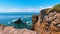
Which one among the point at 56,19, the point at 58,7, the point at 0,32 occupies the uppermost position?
the point at 58,7

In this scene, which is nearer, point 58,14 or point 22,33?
point 58,14

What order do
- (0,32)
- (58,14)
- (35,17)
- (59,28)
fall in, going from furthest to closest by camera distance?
1. (35,17)
2. (0,32)
3. (58,14)
4. (59,28)

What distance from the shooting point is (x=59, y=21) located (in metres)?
9.49

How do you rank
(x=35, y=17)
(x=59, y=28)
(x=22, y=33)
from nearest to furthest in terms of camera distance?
(x=59, y=28), (x=22, y=33), (x=35, y=17)

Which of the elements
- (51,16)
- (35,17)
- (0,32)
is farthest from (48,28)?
(35,17)

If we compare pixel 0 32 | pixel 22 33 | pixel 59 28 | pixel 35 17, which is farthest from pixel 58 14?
pixel 35 17

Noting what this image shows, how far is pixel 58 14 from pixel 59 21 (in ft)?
2.40

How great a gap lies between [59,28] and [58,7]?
6.84 ft

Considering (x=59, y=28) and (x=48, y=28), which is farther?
(x=48, y=28)

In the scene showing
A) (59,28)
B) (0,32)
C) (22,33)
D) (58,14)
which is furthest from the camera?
(0,32)

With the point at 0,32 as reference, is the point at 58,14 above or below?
above

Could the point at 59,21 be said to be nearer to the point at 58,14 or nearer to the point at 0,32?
the point at 58,14

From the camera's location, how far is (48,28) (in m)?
10.2

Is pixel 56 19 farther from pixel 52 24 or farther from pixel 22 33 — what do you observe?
pixel 22 33
